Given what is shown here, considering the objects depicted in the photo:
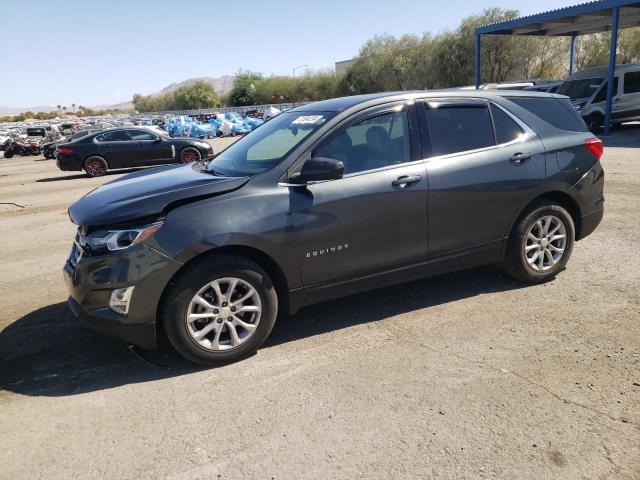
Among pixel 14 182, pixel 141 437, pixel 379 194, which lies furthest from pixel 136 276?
pixel 14 182

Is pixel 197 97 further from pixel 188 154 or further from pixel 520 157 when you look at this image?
pixel 520 157

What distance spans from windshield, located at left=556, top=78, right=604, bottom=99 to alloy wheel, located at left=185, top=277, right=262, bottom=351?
19.5m

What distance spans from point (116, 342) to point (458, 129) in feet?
10.9

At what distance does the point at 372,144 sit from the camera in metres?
4.11

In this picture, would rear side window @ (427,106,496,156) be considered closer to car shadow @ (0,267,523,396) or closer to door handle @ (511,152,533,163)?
door handle @ (511,152,533,163)

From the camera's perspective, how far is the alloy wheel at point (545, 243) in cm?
474

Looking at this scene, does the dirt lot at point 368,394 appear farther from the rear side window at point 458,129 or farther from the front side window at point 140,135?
the front side window at point 140,135

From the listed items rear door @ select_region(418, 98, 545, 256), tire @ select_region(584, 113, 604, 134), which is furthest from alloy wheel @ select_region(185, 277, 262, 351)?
tire @ select_region(584, 113, 604, 134)

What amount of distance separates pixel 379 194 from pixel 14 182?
1703 cm

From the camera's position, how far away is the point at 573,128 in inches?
196

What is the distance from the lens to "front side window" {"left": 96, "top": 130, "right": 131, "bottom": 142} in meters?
17.0

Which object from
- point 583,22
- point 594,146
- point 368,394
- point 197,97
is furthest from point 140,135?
point 197,97

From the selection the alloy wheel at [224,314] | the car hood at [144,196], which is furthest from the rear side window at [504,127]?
the alloy wheel at [224,314]

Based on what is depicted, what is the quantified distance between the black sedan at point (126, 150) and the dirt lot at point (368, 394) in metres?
12.8
